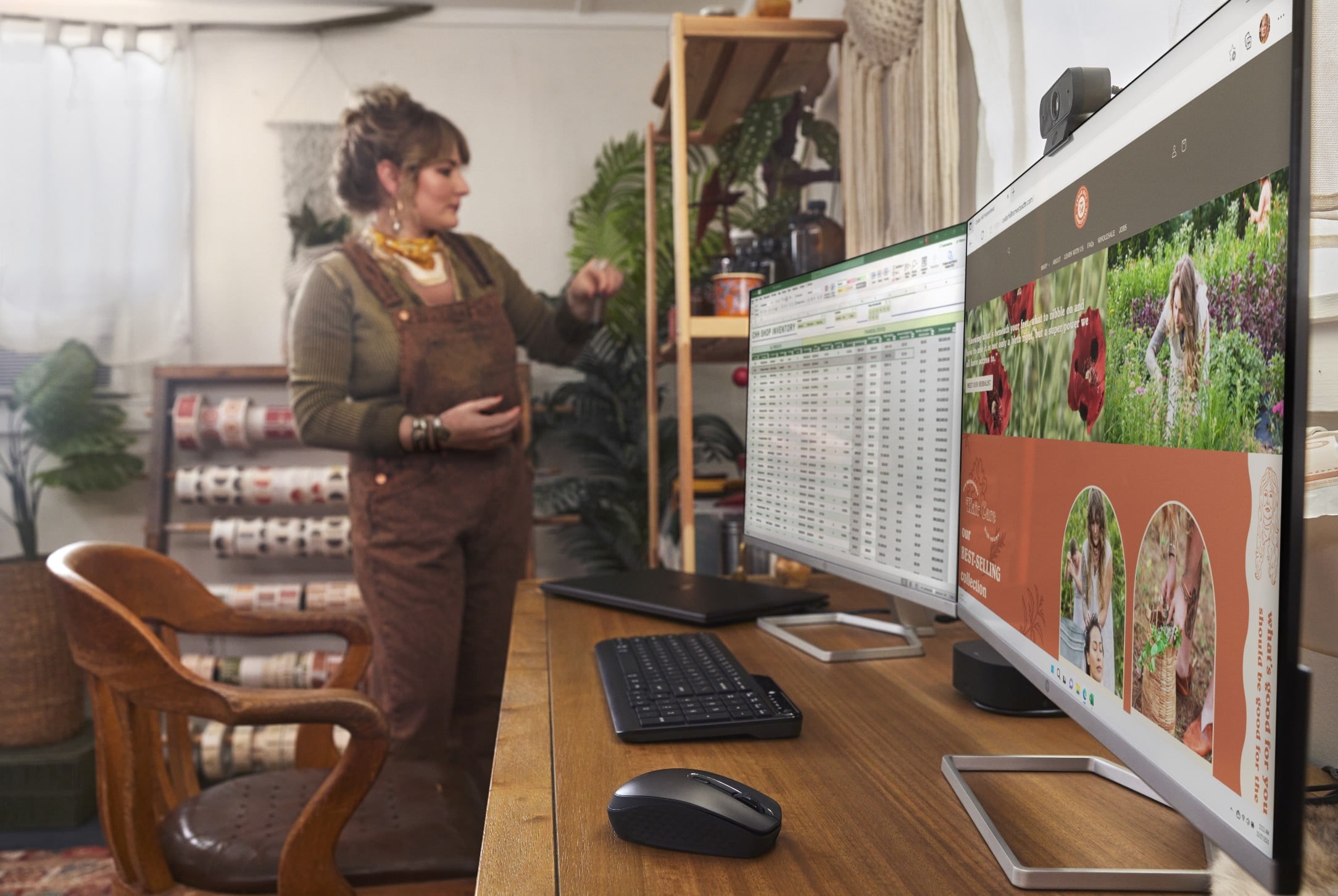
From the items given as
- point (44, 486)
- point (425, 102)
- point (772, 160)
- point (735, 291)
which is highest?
point (425, 102)

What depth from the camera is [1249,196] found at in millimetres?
371

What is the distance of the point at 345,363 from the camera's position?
2.16m

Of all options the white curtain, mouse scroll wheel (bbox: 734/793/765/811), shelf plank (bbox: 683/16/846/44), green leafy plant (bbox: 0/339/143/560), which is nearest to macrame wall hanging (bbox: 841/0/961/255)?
shelf plank (bbox: 683/16/846/44)

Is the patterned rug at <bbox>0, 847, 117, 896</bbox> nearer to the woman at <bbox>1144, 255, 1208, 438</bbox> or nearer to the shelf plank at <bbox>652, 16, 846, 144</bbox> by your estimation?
the shelf plank at <bbox>652, 16, 846, 144</bbox>

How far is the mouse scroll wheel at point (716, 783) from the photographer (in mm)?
604

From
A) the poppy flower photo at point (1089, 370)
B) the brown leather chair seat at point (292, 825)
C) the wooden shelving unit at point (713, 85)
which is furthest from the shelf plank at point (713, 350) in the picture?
the poppy flower photo at point (1089, 370)

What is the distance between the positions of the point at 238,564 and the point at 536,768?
290 cm

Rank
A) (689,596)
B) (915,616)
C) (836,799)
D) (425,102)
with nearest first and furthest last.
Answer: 1. (836,799)
2. (915,616)
3. (689,596)
4. (425,102)

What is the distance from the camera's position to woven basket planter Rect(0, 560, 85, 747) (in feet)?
9.00

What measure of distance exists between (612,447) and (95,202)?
6.16 ft

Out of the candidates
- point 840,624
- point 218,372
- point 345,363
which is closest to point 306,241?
point 218,372

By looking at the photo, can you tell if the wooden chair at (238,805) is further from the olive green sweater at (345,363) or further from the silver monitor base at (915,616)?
the olive green sweater at (345,363)

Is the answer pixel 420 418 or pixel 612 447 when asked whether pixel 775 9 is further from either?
pixel 612 447

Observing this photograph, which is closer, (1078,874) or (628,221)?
(1078,874)
